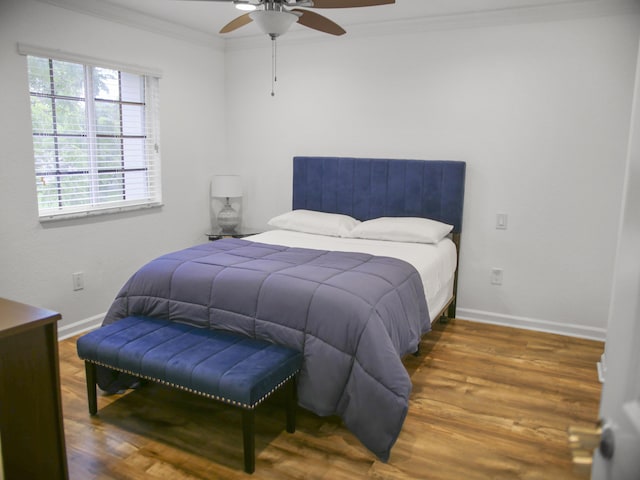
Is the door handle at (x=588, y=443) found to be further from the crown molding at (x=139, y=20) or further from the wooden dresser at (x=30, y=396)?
the crown molding at (x=139, y=20)

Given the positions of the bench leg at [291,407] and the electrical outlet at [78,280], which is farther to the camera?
the electrical outlet at [78,280]

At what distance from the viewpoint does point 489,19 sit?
391cm

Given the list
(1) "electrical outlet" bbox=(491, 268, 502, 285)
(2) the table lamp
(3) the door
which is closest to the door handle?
(3) the door

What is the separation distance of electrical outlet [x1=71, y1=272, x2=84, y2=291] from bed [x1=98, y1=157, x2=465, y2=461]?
963 mm

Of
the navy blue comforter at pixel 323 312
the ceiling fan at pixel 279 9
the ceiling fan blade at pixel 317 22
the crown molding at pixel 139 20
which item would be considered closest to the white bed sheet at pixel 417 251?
the navy blue comforter at pixel 323 312

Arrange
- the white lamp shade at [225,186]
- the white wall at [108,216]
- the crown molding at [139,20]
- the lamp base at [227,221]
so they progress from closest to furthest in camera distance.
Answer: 1. the white wall at [108,216]
2. the crown molding at [139,20]
3. the white lamp shade at [225,186]
4. the lamp base at [227,221]

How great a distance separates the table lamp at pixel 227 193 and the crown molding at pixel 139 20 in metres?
1.33

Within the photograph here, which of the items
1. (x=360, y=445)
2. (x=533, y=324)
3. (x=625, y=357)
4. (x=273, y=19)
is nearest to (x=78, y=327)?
(x=360, y=445)

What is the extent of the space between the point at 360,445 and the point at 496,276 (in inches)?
88.9

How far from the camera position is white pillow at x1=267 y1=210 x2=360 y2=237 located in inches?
167

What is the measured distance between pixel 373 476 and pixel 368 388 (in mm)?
380

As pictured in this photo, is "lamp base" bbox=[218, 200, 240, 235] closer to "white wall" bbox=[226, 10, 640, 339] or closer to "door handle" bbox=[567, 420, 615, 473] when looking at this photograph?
"white wall" bbox=[226, 10, 640, 339]

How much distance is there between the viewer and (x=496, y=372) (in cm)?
329

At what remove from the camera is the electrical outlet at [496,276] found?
13.6 feet
